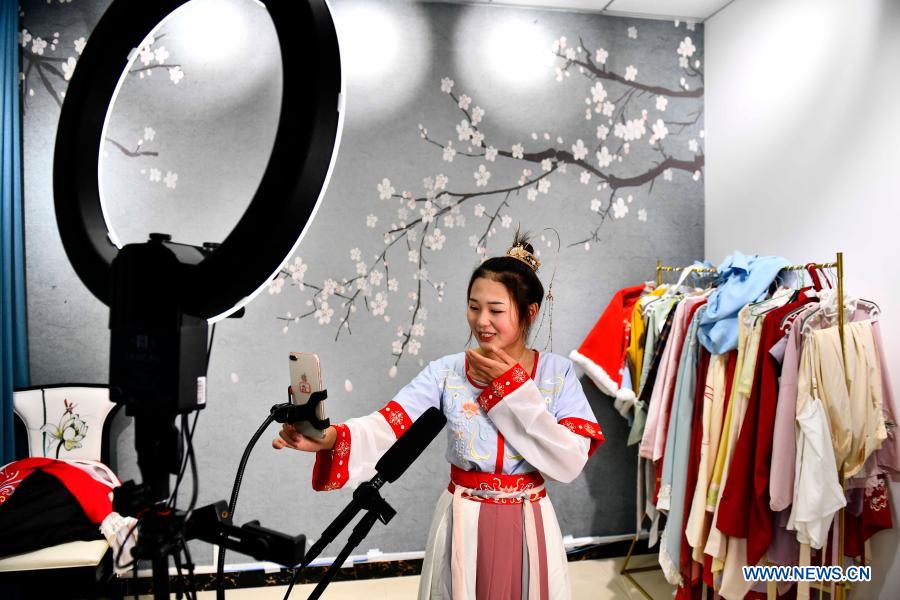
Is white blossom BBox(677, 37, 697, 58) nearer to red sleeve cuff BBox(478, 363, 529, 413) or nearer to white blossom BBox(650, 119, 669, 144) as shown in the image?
white blossom BBox(650, 119, 669, 144)

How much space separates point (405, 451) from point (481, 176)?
86.1 inches

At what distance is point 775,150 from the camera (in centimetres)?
257

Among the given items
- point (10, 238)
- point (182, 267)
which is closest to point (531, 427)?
point (182, 267)

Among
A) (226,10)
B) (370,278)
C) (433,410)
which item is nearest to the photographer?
(226,10)

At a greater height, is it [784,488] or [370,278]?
[370,278]

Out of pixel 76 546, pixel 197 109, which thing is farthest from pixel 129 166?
pixel 76 546

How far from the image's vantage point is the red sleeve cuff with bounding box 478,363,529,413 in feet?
4.88

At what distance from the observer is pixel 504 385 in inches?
58.7

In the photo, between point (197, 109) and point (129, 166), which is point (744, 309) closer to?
point (197, 109)

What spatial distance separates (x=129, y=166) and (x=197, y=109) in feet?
1.29

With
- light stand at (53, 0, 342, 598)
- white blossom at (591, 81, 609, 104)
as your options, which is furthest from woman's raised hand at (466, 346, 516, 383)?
white blossom at (591, 81, 609, 104)

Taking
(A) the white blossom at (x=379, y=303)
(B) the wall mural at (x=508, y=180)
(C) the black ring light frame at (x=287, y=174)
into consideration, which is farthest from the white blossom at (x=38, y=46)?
(C) the black ring light frame at (x=287, y=174)

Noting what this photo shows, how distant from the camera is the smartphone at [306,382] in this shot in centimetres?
72

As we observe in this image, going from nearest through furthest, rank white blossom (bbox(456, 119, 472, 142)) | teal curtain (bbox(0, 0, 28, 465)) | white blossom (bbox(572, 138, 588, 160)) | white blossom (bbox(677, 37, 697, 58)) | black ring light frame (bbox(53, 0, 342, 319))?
black ring light frame (bbox(53, 0, 342, 319)) < teal curtain (bbox(0, 0, 28, 465)) < white blossom (bbox(456, 119, 472, 142)) < white blossom (bbox(572, 138, 588, 160)) < white blossom (bbox(677, 37, 697, 58))
